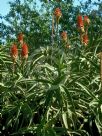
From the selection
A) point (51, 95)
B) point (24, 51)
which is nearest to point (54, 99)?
point (51, 95)

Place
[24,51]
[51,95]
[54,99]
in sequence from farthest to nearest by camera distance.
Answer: [24,51] → [54,99] → [51,95]

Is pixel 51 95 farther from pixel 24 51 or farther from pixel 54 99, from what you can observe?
pixel 24 51

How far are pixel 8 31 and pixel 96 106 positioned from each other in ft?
62.4

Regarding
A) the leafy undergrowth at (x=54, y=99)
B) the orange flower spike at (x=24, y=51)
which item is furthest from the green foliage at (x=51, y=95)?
the orange flower spike at (x=24, y=51)

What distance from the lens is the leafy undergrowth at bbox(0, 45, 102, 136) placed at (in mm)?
3734

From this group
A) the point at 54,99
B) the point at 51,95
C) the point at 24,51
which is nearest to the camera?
the point at 51,95

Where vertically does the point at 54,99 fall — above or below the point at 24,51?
below

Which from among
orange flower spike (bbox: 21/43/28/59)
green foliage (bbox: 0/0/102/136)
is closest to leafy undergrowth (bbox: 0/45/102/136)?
green foliage (bbox: 0/0/102/136)

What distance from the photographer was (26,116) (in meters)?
3.89

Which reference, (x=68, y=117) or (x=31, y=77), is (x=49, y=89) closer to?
(x=68, y=117)

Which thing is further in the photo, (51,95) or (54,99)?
(54,99)

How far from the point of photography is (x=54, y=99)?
384 centimetres

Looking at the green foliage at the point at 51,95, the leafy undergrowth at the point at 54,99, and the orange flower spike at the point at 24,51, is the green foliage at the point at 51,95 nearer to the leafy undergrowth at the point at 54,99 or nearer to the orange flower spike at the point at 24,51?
the leafy undergrowth at the point at 54,99

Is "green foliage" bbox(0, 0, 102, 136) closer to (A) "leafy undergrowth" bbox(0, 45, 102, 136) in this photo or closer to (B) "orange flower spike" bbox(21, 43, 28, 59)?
(A) "leafy undergrowth" bbox(0, 45, 102, 136)
